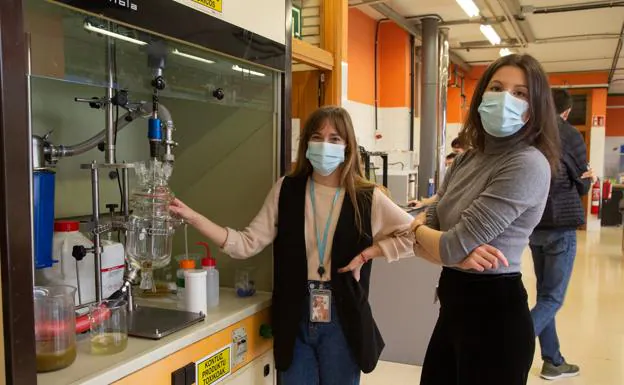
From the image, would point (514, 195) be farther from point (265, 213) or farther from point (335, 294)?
point (265, 213)

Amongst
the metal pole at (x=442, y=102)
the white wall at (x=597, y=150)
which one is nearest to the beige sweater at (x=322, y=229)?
the metal pole at (x=442, y=102)

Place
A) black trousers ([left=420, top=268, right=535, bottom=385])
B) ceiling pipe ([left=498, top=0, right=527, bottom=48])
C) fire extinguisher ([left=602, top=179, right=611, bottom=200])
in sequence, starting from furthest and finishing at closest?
fire extinguisher ([left=602, top=179, right=611, bottom=200]) → ceiling pipe ([left=498, top=0, right=527, bottom=48]) → black trousers ([left=420, top=268, right=535, bottom=385])

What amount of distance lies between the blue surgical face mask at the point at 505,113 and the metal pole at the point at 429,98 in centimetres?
482

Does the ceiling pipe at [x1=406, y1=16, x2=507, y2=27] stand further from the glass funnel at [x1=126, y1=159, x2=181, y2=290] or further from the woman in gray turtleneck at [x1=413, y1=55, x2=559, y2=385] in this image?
the glass funnel at [x1=126, y1=159, x2=181, y2=290]

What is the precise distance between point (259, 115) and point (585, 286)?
4.81 m

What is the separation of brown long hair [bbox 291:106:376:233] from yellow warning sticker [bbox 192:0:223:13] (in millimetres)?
448

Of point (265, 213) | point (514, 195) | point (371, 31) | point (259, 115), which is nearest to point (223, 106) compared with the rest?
point (259, 115)

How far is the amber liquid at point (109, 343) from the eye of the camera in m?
1.29

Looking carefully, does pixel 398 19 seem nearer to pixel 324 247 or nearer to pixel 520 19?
pixel 520 19

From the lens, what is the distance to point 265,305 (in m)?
1.82

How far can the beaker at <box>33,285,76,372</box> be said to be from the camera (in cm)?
115

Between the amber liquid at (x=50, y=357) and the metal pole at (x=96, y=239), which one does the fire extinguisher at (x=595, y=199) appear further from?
the amber liquid at (x=50, y=357)

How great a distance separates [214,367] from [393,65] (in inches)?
223

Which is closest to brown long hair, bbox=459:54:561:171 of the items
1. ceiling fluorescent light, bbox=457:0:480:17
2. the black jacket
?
the black jacket
